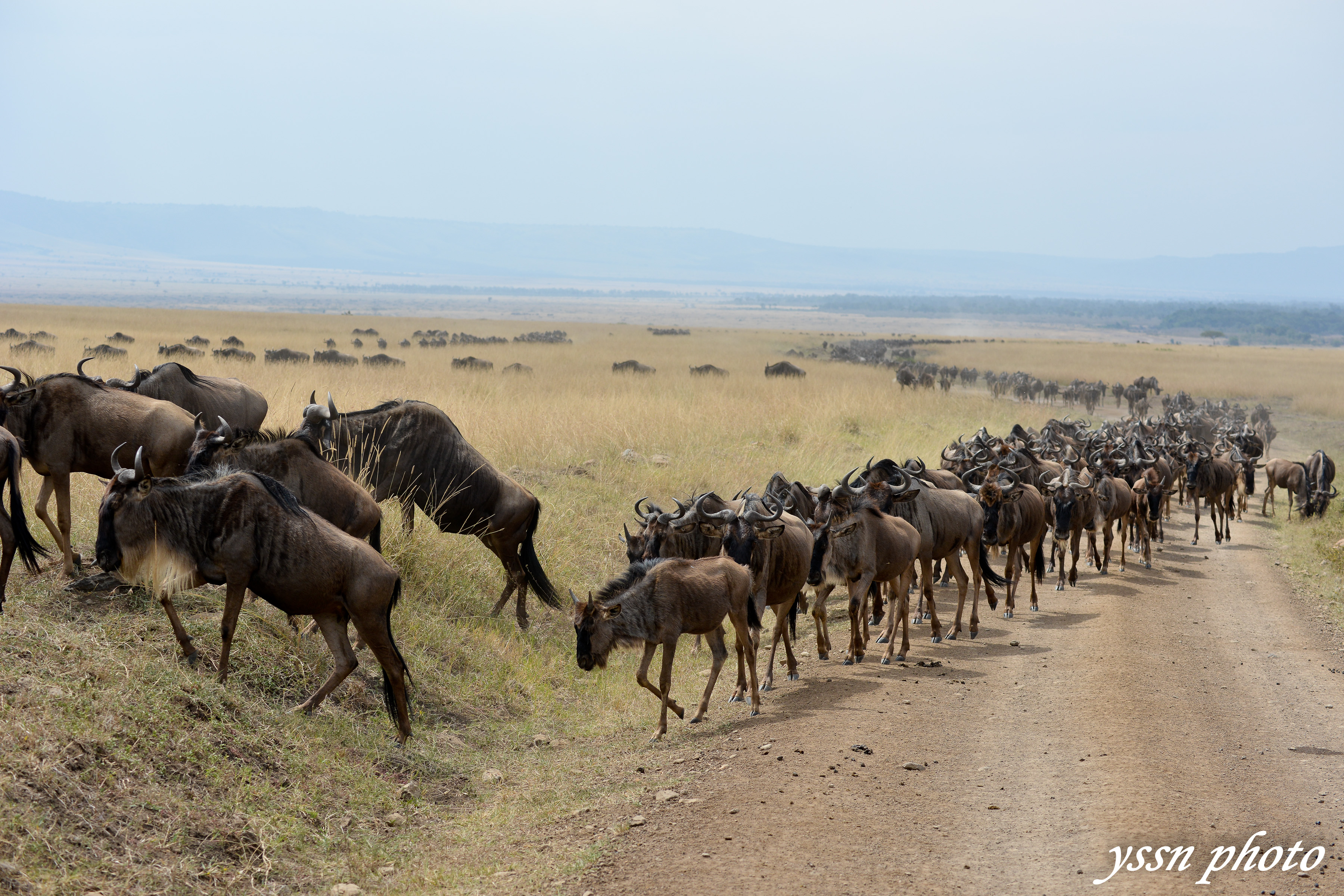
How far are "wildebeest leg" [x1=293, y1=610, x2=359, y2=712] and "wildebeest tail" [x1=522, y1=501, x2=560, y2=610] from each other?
3.65 meters

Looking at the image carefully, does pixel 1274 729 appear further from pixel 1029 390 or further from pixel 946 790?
pixel 1029 390

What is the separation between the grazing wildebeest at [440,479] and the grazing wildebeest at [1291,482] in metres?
16.2

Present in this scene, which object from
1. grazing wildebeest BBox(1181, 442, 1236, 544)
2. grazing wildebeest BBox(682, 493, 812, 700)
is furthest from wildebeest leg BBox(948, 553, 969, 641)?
grazing wildebeest BBox(1181, 442, 1236, 544)

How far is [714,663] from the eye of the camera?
7.75m

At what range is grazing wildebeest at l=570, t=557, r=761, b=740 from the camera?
23.9 feet

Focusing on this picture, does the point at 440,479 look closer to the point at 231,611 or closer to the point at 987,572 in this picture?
the point at 231,611

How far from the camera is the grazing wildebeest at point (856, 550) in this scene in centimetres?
930

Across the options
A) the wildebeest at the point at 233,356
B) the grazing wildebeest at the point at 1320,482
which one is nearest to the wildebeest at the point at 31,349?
the wildebeest at the point at 233,356

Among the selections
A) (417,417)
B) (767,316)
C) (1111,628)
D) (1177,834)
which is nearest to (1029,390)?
(1111,628)

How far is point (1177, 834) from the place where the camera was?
213 inches

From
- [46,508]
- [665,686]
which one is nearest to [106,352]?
[46,508]

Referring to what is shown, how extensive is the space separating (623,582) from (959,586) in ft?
15.5

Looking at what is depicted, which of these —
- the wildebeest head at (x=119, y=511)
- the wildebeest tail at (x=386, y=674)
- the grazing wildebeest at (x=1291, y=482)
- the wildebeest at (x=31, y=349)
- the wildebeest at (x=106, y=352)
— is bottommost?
the grazing wildebeest at (x=1291, y=482)

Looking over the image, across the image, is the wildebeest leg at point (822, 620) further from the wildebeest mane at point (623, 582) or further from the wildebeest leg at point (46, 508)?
the wildebeest leg at point (46, 508)
